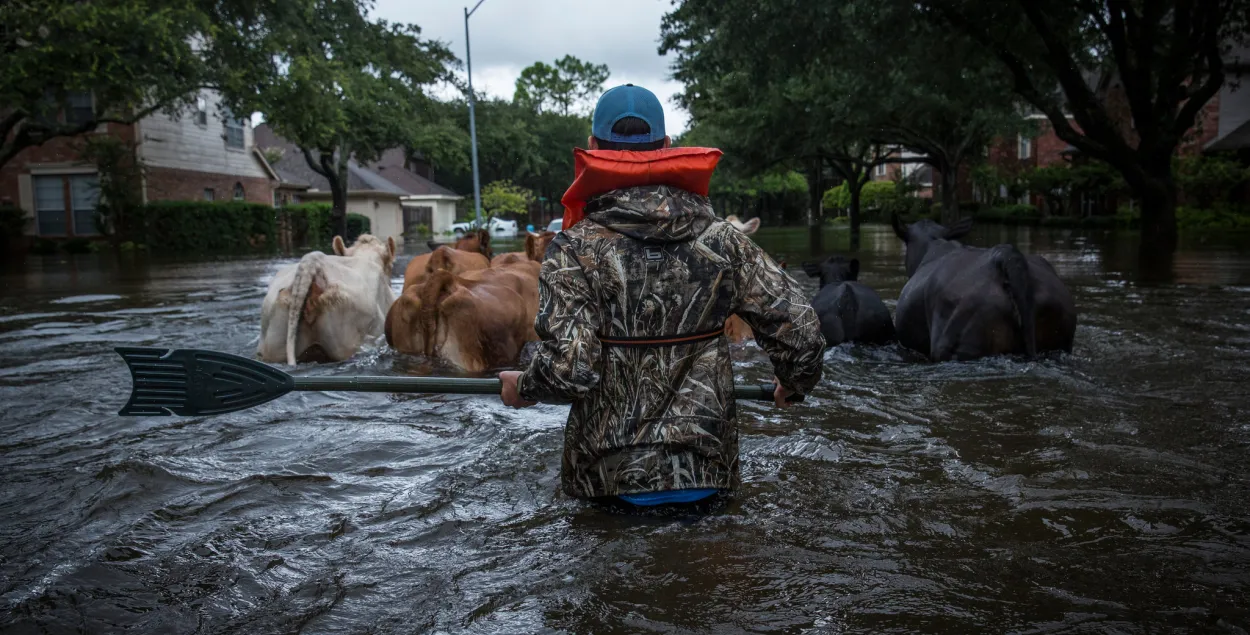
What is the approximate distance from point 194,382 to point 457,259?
5.59 metres

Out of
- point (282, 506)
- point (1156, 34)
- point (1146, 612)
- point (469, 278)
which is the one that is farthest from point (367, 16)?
point (1146, 612)

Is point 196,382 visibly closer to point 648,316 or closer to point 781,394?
point 648,316

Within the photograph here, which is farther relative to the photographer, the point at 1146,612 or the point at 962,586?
the point at 962,586

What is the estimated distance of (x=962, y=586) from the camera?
3533 mm

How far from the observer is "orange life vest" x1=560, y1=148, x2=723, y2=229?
3.43 m

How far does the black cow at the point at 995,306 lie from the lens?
743 centimetres

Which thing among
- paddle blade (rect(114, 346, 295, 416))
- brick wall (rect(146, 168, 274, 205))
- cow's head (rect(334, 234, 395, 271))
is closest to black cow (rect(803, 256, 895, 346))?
cow's head (rect(334, 234, 395, 271))

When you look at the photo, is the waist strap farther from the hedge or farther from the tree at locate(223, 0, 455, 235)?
the hedge

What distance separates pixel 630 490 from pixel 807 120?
2596 cm

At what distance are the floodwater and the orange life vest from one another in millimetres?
1299

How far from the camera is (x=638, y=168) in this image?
136 inches

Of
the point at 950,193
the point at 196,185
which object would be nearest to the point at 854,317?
the point at 950,193

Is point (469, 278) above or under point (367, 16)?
under

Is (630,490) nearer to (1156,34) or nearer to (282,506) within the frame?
(282,506)
